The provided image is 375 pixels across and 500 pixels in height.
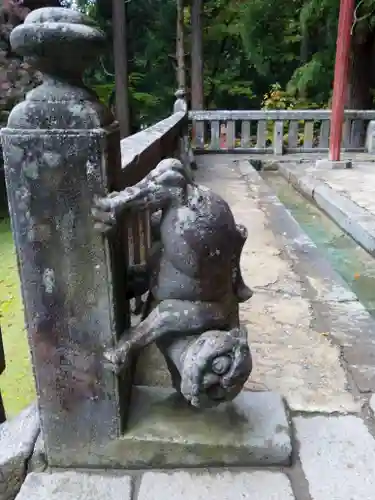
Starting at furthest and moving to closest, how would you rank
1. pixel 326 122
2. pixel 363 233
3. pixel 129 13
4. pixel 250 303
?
pixel 129 13, pixel 326 122, pixel 363 233, pixel 250 303

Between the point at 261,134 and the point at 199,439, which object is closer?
the point at 199,439

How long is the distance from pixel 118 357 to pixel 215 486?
16.8 inches

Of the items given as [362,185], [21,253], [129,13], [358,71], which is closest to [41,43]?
[21,253]

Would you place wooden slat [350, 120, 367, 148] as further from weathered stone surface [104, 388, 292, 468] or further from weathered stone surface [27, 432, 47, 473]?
weathered stone surface [27, 432, 47, 473]

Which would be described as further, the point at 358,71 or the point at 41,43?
the point at 358,71

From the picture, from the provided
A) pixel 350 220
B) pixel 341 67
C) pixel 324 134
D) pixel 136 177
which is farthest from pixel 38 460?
pixel 324 134

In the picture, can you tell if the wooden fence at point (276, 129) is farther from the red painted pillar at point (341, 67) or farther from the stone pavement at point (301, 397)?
the stone pavement at point (301, 397)

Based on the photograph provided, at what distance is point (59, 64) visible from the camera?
3.59ft

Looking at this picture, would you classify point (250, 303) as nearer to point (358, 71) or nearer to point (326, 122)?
point (326, 122)

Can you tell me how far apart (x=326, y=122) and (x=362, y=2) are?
1931 millimetres

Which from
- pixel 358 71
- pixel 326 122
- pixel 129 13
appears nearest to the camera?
pixel 326 122

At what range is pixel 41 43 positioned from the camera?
41.4 inches

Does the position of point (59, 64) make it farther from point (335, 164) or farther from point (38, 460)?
point (335, 164)

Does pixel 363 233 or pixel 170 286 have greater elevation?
pixel 170 286
